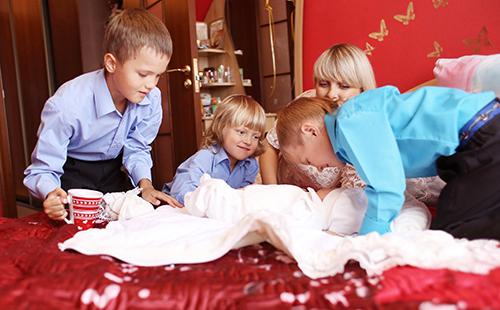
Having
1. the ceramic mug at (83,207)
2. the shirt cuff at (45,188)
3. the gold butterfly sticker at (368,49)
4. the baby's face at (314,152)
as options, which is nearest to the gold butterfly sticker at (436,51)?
the gold butterfly sticker at (368,49)

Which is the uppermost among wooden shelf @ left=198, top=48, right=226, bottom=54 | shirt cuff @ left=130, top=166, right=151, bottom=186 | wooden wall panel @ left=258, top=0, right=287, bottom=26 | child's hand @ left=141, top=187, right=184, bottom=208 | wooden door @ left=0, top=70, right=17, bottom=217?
wooden wall panel @ left=258, top=0, right=287, bottom=26

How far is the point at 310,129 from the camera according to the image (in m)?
1.23

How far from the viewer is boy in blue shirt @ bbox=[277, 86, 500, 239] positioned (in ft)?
3.31

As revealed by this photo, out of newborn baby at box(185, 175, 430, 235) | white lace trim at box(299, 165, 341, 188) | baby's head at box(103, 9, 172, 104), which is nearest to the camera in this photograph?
newborn baby at box(185, 175, 430, 235)

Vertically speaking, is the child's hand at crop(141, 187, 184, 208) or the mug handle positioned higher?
the mug handle

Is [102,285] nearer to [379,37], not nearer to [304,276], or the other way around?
[304,276]

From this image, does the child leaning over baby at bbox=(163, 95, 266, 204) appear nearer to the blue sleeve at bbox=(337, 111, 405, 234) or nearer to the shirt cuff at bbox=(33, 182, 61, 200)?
the shirt cuff at bbox=(33, 182, 61, 200)

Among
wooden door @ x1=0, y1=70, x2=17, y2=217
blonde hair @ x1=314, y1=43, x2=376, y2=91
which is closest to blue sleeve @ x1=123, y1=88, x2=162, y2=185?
blonde hair @ x1=314, y1=43, x2=376, y2=91

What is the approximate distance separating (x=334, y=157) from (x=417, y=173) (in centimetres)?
23

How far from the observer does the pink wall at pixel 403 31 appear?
167cm

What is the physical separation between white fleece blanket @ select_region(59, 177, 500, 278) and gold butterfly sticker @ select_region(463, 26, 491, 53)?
0.83 m

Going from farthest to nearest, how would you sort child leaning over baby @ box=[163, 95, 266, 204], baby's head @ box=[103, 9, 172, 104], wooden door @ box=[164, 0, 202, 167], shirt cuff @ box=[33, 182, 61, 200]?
1. wooden door @ box=[164, 0, 202, 167]
2. child leaning over baby @ box=[163, 95, 266, 204]
3. baby's head @ box=[103, 9, 172, 104]
4. shirt cuff @ box=[33, 182, 61, 200]

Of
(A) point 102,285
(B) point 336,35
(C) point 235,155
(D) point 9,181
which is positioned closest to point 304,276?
(A) point 102,285

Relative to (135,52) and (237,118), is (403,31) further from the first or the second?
(135,52)
